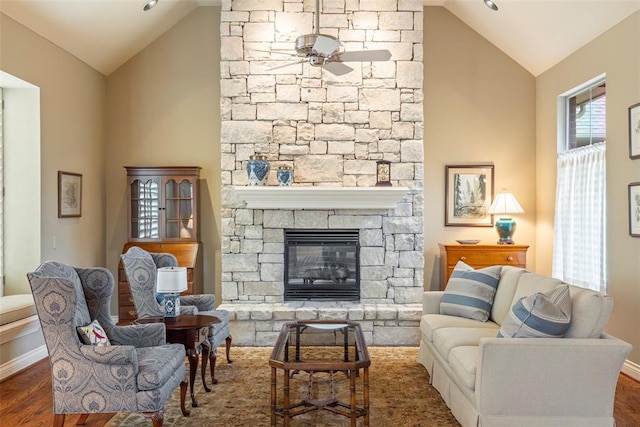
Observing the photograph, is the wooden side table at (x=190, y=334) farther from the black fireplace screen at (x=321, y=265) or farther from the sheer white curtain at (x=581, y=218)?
the sheer white curtain at (x=581, y=218)

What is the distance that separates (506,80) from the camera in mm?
6156

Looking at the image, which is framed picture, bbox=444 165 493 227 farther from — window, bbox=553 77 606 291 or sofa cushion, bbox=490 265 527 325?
sofa cushion, bbox=490 265 527 325

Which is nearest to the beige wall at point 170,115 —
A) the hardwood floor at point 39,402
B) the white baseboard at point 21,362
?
the white baseboard at point 21,362

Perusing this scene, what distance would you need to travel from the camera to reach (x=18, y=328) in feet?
13.7

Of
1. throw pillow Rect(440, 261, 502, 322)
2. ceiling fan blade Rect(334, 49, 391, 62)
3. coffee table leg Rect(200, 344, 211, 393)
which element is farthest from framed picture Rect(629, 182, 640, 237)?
coffee table leg Rect(200, 344, 211, 393)

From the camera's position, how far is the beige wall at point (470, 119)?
6.14m

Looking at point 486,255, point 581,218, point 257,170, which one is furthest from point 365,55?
point 581,218

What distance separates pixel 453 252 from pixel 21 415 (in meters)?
4.42

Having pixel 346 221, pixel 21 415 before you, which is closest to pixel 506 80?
pixel 346 221

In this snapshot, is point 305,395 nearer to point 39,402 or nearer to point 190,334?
point 190,334

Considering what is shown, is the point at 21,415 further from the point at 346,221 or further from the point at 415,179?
the point at 415,179

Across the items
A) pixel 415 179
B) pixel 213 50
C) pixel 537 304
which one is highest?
pixel 213 50

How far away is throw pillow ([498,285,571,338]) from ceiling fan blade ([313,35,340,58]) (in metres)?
2.46

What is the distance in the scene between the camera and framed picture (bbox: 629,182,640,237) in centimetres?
405
